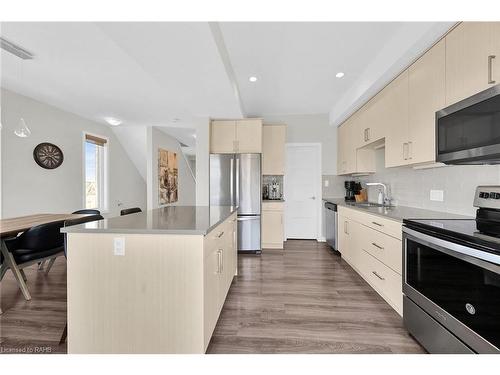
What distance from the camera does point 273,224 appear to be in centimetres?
436

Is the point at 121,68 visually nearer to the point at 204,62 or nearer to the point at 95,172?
the point at 204,62

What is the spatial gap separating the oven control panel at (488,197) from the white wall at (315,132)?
3258 millimetres

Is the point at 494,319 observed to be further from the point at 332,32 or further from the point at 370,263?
the point at 332,32

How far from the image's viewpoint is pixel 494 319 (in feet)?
3.72

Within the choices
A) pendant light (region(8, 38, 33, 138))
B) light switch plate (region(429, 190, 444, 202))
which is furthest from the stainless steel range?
pendant light (region(8, 38, 33, 138))

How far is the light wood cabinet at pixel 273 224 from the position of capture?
4.34 m

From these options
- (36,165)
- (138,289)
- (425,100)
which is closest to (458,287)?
(425,100)

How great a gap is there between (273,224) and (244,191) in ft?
2.74

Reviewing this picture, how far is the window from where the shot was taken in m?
4.96

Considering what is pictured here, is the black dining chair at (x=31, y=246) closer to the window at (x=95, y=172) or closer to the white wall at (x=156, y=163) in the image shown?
the window at (x=95, y=172)

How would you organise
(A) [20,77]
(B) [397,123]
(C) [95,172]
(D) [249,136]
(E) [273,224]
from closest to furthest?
(B) [397,123], (A) [20,77], (D) [249,136], (E) [273,224], (C) [95,172]

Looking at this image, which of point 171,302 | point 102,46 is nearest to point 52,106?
point 102,46

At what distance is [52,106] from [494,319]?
225 inches

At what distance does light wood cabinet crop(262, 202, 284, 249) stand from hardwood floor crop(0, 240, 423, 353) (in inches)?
44.0
